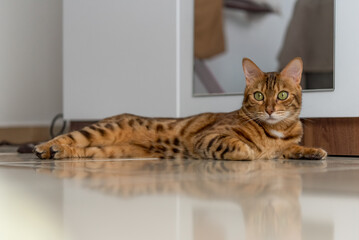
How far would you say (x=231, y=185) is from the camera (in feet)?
3.72

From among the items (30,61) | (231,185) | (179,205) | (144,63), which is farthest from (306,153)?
(30,61)

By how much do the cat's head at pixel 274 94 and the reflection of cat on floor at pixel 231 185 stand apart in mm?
414

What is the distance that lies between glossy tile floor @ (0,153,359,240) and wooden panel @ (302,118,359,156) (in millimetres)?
944

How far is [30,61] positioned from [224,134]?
94.2 inches

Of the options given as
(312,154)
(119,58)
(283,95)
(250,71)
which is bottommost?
(312,154)

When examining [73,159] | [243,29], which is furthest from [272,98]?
[73,159]

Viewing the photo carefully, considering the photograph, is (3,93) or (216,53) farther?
Answer: (3,93)

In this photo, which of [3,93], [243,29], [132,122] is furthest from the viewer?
[3,93]

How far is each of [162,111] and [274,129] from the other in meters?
0.82

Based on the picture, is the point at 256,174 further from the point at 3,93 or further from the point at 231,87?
the point at 3,93

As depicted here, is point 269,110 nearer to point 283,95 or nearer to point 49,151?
point 283,95

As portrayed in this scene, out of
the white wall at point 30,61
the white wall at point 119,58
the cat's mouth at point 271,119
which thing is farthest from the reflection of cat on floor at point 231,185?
the white wall at point 30,61

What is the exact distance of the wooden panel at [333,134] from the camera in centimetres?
231

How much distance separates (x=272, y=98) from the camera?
6.67 ft
